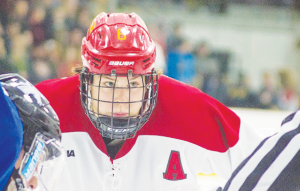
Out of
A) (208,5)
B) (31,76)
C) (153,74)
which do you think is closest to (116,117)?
(153,74)

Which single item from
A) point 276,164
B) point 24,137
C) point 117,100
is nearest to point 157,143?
point 117,100

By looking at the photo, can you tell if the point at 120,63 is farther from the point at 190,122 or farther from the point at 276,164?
the point at 276,164

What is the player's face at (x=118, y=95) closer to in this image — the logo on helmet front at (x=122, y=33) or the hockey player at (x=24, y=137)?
the logo on helmet front at (x=122, y=33)

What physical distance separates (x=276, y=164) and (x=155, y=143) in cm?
83

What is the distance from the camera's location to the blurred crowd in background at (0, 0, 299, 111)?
4281 mm

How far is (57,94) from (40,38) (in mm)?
2712

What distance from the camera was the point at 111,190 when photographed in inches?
76.2

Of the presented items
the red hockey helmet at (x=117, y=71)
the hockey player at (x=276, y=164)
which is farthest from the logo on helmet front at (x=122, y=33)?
the hockey player at (x=276, y=164)

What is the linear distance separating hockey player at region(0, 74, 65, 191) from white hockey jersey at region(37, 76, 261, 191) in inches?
29.0

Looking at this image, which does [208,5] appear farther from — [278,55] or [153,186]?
[153,186]

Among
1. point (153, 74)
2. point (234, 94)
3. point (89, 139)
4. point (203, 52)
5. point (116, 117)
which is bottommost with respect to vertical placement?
point (234, 94)

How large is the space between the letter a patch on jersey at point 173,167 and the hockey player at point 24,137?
823 mm

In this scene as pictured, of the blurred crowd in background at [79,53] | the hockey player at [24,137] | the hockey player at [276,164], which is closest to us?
the hockey player at [24,137]

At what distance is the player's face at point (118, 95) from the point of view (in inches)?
68.9
